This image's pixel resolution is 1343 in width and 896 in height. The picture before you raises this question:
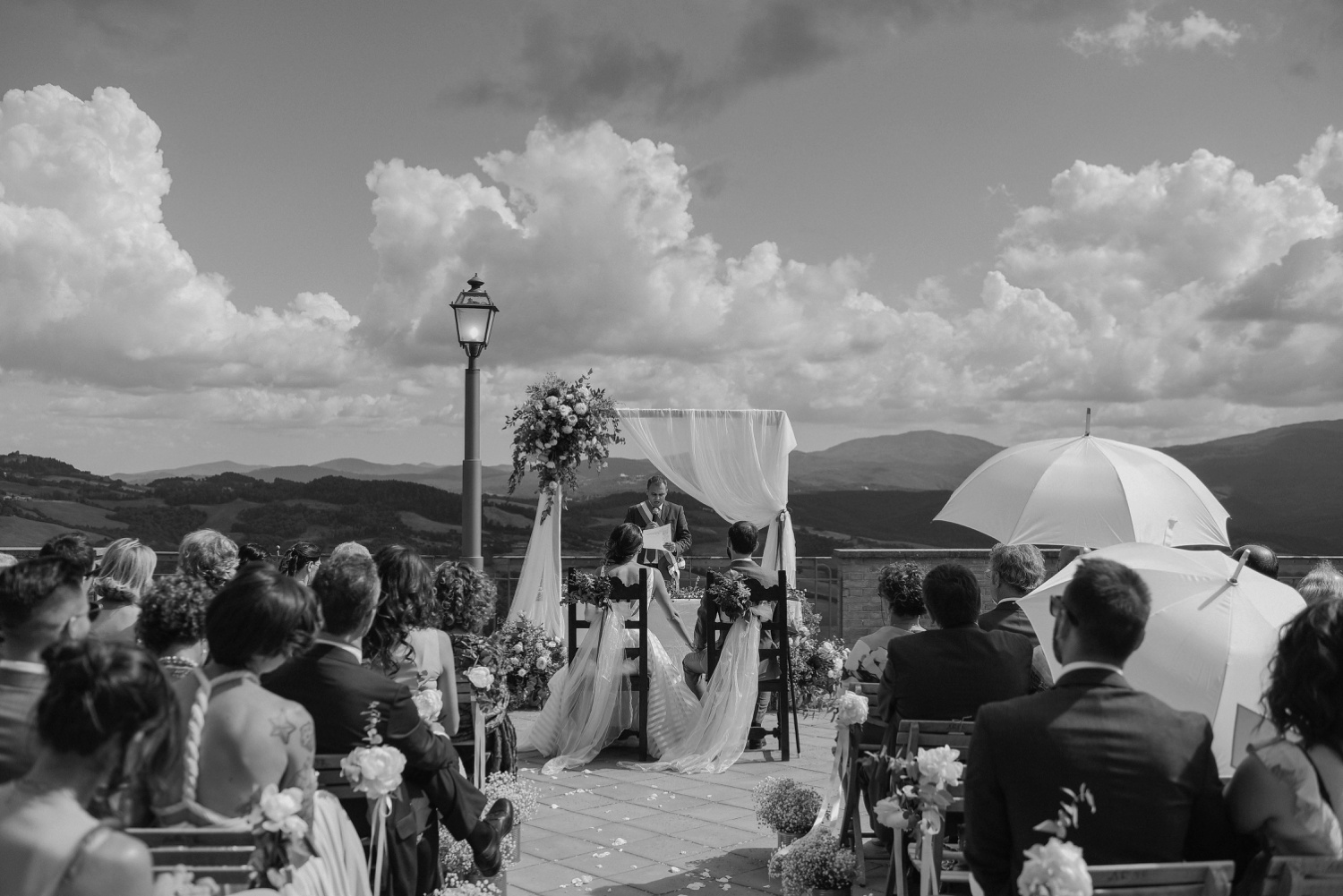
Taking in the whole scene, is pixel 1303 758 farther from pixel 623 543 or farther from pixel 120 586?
pixel 623 543

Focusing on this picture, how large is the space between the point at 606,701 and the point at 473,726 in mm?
3072

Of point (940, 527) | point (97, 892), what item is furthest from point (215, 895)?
point (940, 527)

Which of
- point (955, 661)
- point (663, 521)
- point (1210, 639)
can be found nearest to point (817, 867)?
point (955, 661)

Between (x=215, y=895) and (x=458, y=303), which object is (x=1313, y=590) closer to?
(x=215, y=895)

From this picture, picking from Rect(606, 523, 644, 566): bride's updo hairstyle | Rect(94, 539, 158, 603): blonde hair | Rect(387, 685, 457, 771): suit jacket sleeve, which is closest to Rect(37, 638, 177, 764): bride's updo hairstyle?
Rect(387, 685, 457, 771): suit jacket sleeve

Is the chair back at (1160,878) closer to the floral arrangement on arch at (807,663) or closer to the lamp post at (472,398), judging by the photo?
the floral arrangement on arch at (807,663)

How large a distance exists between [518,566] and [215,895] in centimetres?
1092

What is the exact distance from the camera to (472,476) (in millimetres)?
9547

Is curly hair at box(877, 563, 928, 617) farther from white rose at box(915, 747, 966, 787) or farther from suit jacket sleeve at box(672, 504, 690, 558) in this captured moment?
suit jacket sleeve at box(672, 504, 690, 558)

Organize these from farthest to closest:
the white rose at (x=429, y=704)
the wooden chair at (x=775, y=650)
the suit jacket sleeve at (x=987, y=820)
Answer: the wooden chair at (x=775, y=650), the white rose at (x=429, y=704), the suit jacket sleeve at (x=987, y=820)

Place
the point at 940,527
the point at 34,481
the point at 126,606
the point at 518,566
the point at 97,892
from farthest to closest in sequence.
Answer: the point at 940,527, the point at 34,481, the point at 518,566, the point at 126,606, the point at 97,892

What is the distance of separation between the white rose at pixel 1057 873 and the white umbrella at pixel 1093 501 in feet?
15.4

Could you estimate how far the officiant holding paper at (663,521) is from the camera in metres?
10.2

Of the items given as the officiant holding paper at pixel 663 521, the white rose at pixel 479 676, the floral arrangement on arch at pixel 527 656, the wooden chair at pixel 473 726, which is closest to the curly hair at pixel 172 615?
the white rose at pixel 479 676
